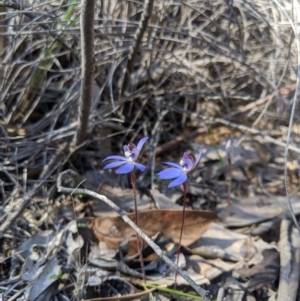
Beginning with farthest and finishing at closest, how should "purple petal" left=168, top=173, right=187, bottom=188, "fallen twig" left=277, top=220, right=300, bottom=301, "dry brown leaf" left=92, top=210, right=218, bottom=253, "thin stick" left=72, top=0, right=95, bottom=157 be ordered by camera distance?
"dry brown leaf" left=92, top=210, right=218, bottom=253, "fallen twig" left=277, top=220, right=300, bottom=301, "thin stick" left=72, top=0, right=95, bottom=157, "purple petal" left=168, top=173, right=187, bottom=188

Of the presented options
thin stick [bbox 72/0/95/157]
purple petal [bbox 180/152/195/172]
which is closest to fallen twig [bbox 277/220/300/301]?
purple petal [bbox 180/152/195/172]

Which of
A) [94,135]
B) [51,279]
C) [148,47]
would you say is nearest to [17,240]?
[51,279]

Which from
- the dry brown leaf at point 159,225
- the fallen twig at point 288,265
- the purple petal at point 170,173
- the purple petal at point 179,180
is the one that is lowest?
the fallen twig at point 288,265

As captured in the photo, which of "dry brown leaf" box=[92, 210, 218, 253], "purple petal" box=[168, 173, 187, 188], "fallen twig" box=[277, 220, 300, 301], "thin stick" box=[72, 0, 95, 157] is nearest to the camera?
A: "purple petal" box=[168, 173, 187, 188]

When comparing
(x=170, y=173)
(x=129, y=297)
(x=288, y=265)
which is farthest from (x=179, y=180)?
(x=288, y=265)

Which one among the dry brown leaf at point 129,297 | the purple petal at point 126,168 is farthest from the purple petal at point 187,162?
the dry brown leaf at point 129,297

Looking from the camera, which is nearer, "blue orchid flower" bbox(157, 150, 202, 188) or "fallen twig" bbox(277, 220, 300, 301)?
"blue orchid flower" bbox(157, 150, 202, 188)

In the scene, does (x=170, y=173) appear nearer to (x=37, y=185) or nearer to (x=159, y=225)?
(x=159, y=225)

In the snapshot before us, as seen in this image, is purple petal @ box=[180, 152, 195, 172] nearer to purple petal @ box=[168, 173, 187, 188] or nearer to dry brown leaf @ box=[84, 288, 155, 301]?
purple petal @ box=[168, 173, 187, 188]

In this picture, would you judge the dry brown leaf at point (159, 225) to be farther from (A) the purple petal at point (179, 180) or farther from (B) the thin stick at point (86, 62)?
(A) the purple petal at point (179, 180)
